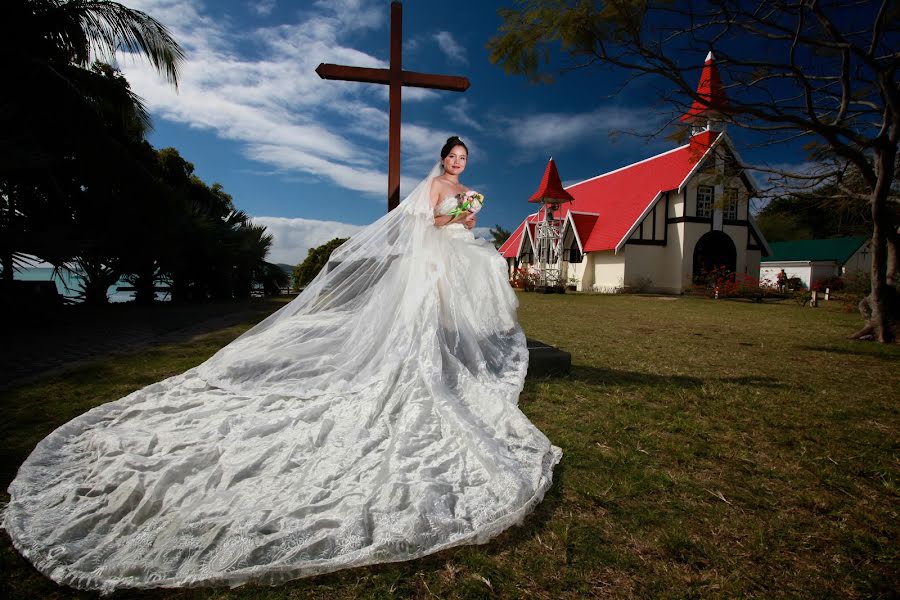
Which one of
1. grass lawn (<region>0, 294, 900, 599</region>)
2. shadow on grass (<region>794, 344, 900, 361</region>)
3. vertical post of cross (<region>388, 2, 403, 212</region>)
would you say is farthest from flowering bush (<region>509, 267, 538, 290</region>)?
vertical post of cross (<region>388, 2, 403, 212</region>)

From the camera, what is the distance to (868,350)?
22.8 ft

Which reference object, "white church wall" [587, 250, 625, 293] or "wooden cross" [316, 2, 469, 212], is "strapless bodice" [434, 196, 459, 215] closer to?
"wooden cross" [316, 2, 469, 212]

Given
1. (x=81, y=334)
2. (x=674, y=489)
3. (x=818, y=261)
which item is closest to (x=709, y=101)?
(x=674, y=489)

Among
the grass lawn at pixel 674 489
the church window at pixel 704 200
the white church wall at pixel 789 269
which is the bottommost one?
the grass lawn at pixel 674 489

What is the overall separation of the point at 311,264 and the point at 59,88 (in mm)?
14966

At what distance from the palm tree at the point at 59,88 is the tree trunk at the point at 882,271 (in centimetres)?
1463

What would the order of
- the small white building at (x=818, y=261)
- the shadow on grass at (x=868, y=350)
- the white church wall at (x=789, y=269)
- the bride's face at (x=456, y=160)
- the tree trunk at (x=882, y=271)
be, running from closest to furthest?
the bride's face at (x=456, y=160) → the shadow on grass at (x=868, y=350) → the tree trunk at (x=882, y=271) → the small white building at (x=818, y=261) → the white church wall at (x=789, y=269)

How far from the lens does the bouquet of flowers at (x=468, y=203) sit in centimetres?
449

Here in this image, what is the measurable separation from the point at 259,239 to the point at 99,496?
18.7 m

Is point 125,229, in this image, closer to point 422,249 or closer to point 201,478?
point 422,249

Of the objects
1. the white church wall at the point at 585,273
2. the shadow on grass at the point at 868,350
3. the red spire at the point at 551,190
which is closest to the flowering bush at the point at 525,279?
the white church wall at the point at 585,273

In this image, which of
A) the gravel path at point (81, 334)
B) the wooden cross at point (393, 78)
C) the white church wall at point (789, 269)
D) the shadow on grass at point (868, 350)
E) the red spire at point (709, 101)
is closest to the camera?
the gravel path at point (81, 334)

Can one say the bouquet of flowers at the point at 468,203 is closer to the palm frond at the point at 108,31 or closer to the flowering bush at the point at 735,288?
Answer: the palm frond at the point at 108,31

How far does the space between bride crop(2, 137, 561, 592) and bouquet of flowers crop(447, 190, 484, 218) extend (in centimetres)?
8
